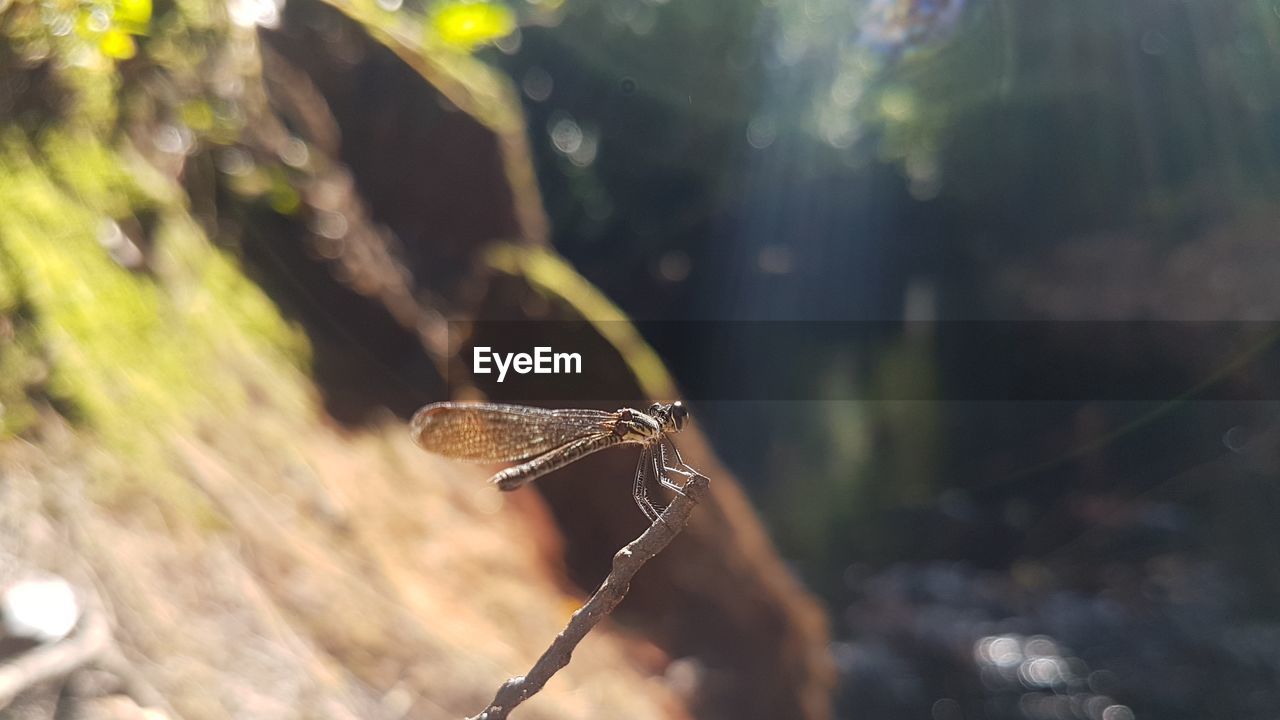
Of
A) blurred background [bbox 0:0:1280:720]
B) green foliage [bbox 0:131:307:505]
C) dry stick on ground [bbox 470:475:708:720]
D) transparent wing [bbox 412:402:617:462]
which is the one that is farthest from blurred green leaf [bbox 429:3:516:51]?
dry stick on ground [bbox 470:475:708:720]

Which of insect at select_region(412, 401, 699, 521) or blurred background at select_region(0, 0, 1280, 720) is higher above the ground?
blurred background at select_region(0, 0, 1280, 720)

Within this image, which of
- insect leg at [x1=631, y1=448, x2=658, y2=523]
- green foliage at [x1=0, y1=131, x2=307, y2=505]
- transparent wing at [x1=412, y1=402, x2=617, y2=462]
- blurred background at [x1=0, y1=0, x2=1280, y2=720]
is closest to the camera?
insect leg at [x1=631, y1=448, x2=658, y2=523]

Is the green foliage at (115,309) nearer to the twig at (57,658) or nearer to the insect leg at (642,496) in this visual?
the twig at (57,658)

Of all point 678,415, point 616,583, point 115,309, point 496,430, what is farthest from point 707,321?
point 616,583

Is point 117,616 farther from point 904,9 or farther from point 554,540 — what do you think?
point 904,9

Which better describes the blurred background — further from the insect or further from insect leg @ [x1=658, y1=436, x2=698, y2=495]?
insect leg @ [x1=658, y1=436, x2=698, y2=495]

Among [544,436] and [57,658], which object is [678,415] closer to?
[544,436]

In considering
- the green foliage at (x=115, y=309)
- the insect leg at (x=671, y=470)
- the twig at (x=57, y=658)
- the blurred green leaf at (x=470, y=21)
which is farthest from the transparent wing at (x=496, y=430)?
the blurred green leaf at (x=470, y=21)

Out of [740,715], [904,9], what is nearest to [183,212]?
[740,715]

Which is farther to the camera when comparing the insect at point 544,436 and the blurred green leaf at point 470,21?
the blurred green leaf at point 470,21
